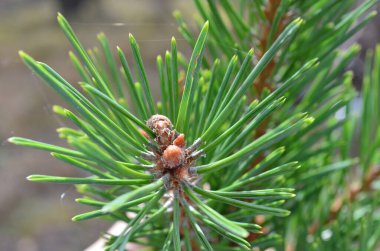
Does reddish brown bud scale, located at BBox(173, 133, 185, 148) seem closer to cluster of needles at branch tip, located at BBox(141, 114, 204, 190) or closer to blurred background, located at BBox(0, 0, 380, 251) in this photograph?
cluster of needles at branch tip, located at BBox(141, 114, 204, 190)

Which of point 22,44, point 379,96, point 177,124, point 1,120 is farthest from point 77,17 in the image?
point 177,124

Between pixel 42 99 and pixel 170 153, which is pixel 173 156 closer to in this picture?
pixel 170 153

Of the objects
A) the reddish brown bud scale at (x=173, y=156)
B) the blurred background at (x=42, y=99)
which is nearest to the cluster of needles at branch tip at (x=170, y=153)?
the reddish brown bud scale at (x=173, y=156)

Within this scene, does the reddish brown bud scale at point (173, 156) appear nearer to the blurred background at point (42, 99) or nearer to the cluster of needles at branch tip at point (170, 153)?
the cluster of needles at branch tip at point (170, 153)

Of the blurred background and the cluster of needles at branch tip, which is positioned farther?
the blurred background

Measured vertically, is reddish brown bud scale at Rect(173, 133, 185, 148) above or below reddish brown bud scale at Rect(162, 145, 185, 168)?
above

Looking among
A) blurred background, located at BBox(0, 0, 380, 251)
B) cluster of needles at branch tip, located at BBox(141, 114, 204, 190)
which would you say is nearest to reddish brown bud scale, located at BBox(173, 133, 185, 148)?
cluster of needles at branch tip, located at BBox(141, 114, 204, 190)
